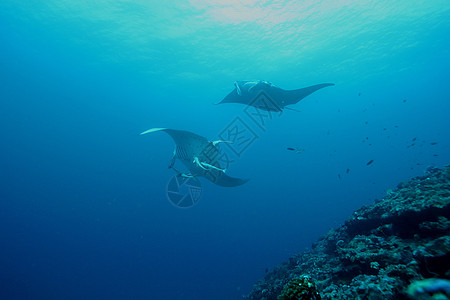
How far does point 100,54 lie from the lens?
87.4 ft

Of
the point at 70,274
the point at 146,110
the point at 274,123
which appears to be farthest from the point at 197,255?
the point at 274,123

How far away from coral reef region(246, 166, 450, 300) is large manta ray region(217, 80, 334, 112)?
4.63 metres

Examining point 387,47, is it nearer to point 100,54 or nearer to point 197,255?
point 100,54

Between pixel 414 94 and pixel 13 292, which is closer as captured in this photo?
pixel 13 292

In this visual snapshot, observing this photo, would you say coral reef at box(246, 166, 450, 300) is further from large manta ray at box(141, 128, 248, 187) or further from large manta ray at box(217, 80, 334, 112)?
large manta ray at box(217, 80, 334, 112)

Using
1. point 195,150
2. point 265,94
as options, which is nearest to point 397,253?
point 195,150

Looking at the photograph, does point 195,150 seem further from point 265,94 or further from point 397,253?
point 397,253

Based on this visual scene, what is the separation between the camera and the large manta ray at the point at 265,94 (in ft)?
26.9

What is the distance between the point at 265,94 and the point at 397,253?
621 cm

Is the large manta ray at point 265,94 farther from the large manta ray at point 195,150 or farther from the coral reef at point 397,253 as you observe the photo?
the coral reef at point 397,253

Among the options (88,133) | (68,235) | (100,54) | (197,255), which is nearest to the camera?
(100,54)

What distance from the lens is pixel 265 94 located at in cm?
858

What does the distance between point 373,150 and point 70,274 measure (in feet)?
312

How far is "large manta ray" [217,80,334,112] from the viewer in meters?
8.21
